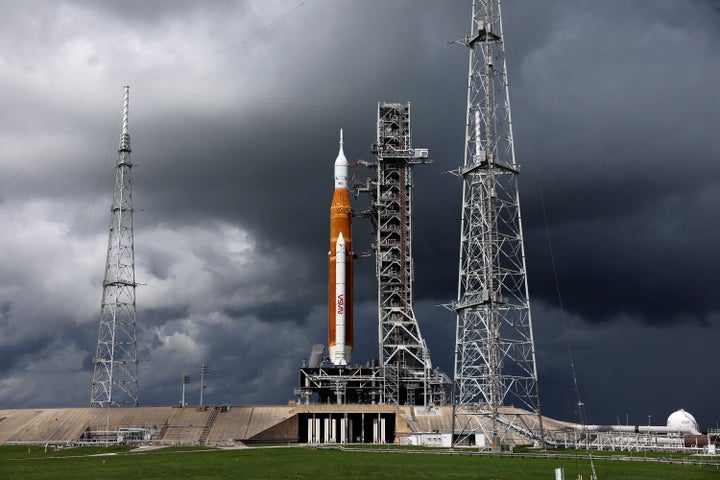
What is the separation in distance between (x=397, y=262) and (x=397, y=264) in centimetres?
71

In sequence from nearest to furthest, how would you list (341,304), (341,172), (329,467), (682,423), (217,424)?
1. (329,467)
2. (682,423)
3. (217,424)
4. (341,304)
5. (341,172)

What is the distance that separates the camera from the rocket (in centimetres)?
11856

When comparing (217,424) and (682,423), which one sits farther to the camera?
(217,424)

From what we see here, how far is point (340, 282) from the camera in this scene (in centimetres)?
11906

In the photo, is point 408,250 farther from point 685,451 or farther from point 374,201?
point 685,451

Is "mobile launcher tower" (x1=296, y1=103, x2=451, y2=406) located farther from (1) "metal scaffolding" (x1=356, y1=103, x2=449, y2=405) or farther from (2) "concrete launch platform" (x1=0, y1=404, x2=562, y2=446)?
(2) "concrete launch platform" (x1=0, y1=404, x2=562, y2=446)

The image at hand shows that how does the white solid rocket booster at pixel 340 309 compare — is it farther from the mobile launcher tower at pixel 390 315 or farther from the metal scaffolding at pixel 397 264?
the metal scaffolding at pixel 397 264

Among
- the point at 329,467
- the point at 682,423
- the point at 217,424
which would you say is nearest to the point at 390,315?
the point at 217,424

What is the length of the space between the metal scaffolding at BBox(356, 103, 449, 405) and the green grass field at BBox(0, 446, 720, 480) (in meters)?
44.9

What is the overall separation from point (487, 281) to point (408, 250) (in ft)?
142

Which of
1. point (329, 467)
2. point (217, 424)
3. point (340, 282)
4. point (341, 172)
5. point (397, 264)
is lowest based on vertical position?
point (329, 467)

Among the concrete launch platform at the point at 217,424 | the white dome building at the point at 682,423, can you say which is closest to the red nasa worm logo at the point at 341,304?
the concrete launch platform at the point at 217,424

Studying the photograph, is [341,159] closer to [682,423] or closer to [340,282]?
[340,282]

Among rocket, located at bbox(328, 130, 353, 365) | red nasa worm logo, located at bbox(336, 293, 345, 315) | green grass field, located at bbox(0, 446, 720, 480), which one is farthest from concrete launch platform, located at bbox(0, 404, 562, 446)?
green grass field, located at bbox(0, 446, 720, 480)
